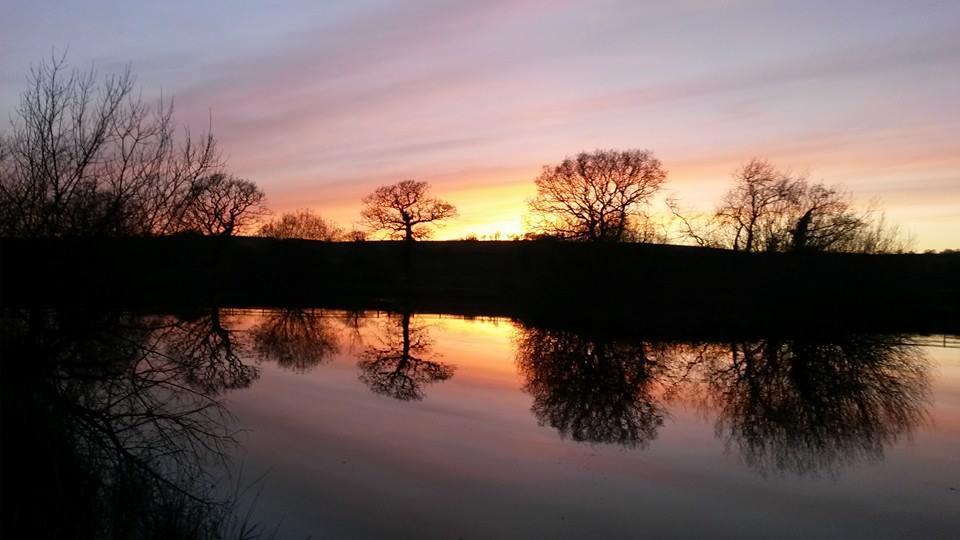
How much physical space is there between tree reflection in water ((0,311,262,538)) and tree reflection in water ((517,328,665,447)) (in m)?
6.00

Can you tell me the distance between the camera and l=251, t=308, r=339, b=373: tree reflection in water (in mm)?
20078

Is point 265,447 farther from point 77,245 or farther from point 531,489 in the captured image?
point 77,245

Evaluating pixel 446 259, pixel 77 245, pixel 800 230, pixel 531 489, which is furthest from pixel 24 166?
pixel 446 259

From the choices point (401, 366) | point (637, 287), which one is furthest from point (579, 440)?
point (637, 287)

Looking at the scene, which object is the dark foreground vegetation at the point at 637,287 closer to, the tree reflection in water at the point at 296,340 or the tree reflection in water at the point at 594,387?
the tree reflection in water at the point at 296,340

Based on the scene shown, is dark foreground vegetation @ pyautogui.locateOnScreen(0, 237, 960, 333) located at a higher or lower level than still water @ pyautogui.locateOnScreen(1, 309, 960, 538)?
higher

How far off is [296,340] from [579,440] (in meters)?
15.6

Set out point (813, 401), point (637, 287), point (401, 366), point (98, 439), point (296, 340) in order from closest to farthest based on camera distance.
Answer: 1. point (98, 439)
2. point (813, 401)
3. point (401, 366)
4. point (296, 340)
5. point (637, 287)

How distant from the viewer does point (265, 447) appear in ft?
34.1

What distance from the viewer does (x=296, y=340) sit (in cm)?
2481

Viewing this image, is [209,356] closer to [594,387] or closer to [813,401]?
[594,387]

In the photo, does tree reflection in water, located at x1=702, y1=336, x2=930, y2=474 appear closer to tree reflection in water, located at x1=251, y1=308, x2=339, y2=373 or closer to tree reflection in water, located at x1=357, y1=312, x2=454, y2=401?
tree reflection in water, located at x1=357, y1=312, x2=454, y2=401

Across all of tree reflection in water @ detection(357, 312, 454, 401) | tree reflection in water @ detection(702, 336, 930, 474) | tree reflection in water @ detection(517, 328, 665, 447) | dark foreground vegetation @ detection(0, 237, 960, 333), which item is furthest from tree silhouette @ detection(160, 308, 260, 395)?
tree reflection in water @ detection(702, 336, 930, 474)

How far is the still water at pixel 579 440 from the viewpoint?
7812mm
